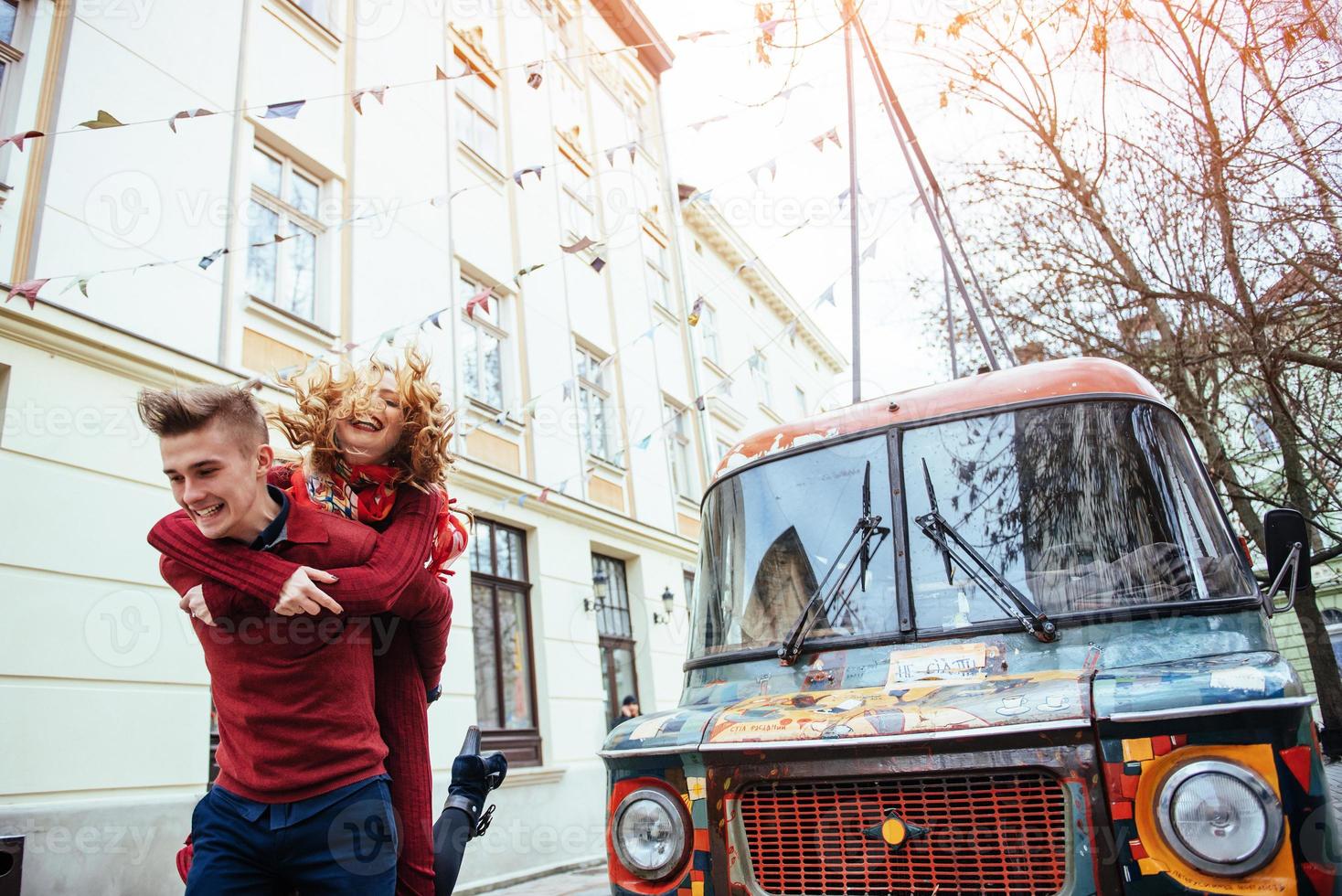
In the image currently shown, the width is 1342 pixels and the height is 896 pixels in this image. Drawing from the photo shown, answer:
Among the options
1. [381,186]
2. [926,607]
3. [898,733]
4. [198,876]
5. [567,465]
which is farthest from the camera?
[567,465]

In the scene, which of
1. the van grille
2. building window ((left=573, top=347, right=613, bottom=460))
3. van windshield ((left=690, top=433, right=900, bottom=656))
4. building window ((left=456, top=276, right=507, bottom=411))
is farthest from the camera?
building window ((left=573, top=347, right=613, bottom=460))

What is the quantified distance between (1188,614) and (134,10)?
8.70 m

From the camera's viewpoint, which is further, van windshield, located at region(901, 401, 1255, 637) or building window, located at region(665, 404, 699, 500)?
building window, located at region(665, 404, 699, 500)

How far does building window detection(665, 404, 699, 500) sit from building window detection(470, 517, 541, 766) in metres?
6.10

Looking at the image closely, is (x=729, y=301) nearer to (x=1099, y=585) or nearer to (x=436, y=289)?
(x=436, y=289)

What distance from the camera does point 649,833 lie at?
112 inches

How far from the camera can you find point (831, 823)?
2629 millimetres

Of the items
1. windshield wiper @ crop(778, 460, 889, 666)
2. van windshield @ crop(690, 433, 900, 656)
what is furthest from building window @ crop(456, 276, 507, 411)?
windshield wiper @ crop(778, 460, 889, 666)

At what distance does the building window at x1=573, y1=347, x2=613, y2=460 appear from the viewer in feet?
46.2

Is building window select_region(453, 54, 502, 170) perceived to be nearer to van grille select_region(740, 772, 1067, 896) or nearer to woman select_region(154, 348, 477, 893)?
A: woman select_region(154, 348, 477, 893)

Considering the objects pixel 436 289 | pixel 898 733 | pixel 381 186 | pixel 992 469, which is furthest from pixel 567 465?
pixel 898 733

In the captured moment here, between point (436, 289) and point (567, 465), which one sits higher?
point (436, 289)

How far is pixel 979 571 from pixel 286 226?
7.93 metres

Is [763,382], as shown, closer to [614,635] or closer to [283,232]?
[614,635]
